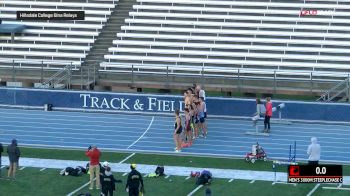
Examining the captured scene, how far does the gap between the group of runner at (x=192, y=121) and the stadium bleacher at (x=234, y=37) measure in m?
5.74

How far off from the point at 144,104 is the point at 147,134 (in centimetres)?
293

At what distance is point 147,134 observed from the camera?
116 feet

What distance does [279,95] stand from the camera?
3975cm

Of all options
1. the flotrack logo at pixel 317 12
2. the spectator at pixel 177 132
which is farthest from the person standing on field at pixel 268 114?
the flotrack logo at pixel 317 12

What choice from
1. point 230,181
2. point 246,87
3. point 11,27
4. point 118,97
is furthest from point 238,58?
point 230,181

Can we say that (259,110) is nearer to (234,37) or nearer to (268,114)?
(268,114)

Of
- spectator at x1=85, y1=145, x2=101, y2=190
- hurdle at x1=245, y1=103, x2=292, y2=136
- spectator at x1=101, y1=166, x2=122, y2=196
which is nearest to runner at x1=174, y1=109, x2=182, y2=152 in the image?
hurdle at x1=245, y1=103, x2=292, y2=136

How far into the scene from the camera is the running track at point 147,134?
3347cm

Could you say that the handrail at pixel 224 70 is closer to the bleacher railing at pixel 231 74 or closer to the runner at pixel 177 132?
the bleacher railing at pixel 231 74

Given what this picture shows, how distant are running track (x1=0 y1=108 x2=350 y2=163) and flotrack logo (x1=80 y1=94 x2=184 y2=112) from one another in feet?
1.06

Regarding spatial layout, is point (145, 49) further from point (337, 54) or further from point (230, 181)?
point (230, 181)

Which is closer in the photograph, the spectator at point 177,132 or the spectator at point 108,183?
the spectator at point 108,183
